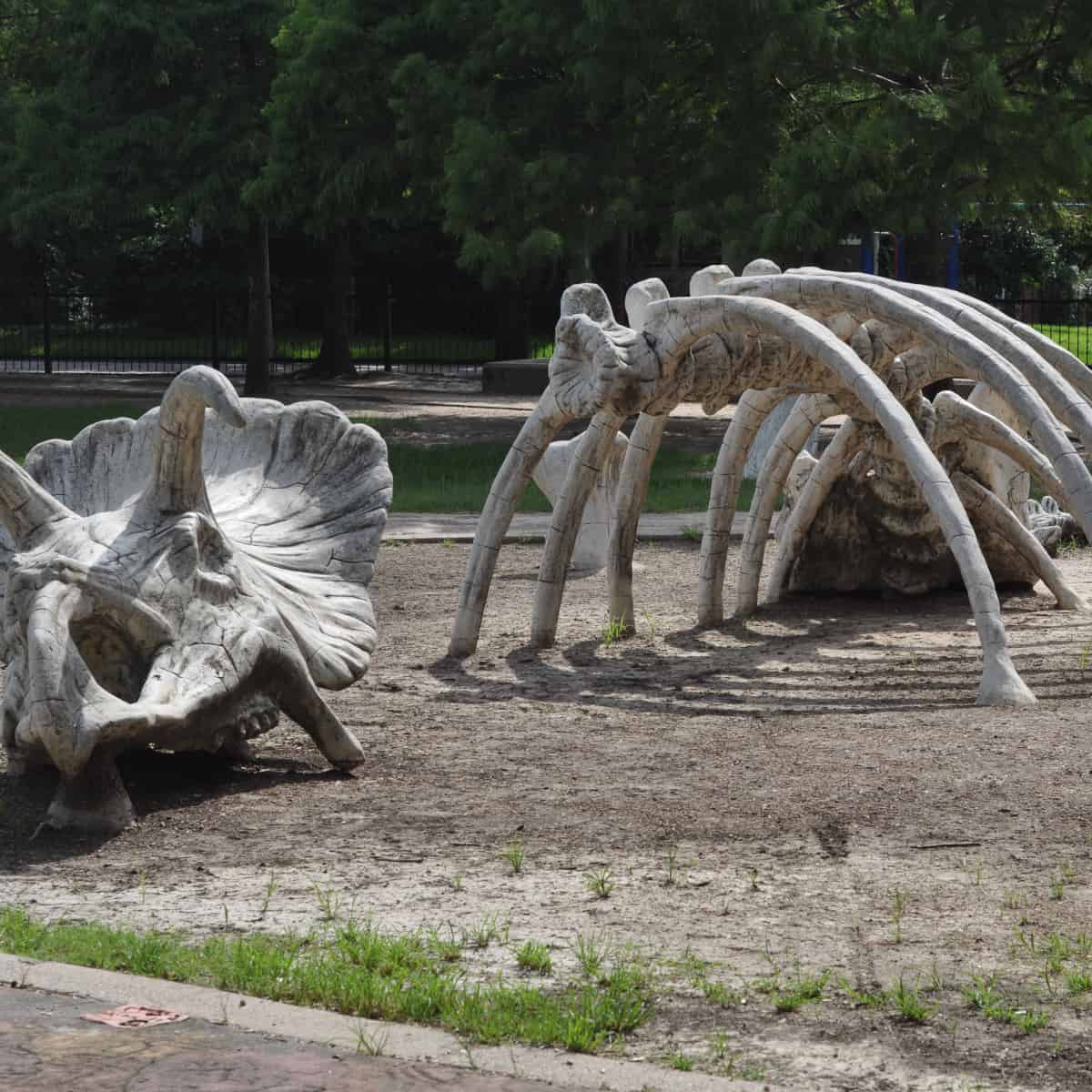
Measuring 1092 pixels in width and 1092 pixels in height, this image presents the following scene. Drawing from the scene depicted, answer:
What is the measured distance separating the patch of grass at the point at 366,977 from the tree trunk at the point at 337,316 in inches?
949

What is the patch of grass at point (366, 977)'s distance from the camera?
461 centimetres

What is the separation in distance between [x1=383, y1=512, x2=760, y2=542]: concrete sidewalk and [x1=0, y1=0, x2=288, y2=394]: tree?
331 inches

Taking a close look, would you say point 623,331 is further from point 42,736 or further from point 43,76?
point 43,76

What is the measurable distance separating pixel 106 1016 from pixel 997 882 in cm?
251

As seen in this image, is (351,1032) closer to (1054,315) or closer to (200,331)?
(200,331)

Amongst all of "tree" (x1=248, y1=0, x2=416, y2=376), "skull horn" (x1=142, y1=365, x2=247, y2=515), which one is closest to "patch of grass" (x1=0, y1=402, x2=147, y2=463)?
"tree" (x1=248, y1=0, x2=416, y2=376)

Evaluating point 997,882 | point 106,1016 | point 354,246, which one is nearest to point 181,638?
point 106,1016

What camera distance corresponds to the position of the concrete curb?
4.27 m

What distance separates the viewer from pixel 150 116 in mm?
23688

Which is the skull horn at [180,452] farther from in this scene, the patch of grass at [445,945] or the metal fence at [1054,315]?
the metal fence at [1054,315]

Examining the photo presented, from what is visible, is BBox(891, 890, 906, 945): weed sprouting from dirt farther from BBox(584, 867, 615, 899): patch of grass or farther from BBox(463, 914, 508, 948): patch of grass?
BBox(463, 914, 508, 948): patch of grass

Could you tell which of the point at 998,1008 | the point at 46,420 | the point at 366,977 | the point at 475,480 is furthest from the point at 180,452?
the point at 46,420

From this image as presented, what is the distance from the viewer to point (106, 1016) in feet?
15.4

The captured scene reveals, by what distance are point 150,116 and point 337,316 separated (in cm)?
696
